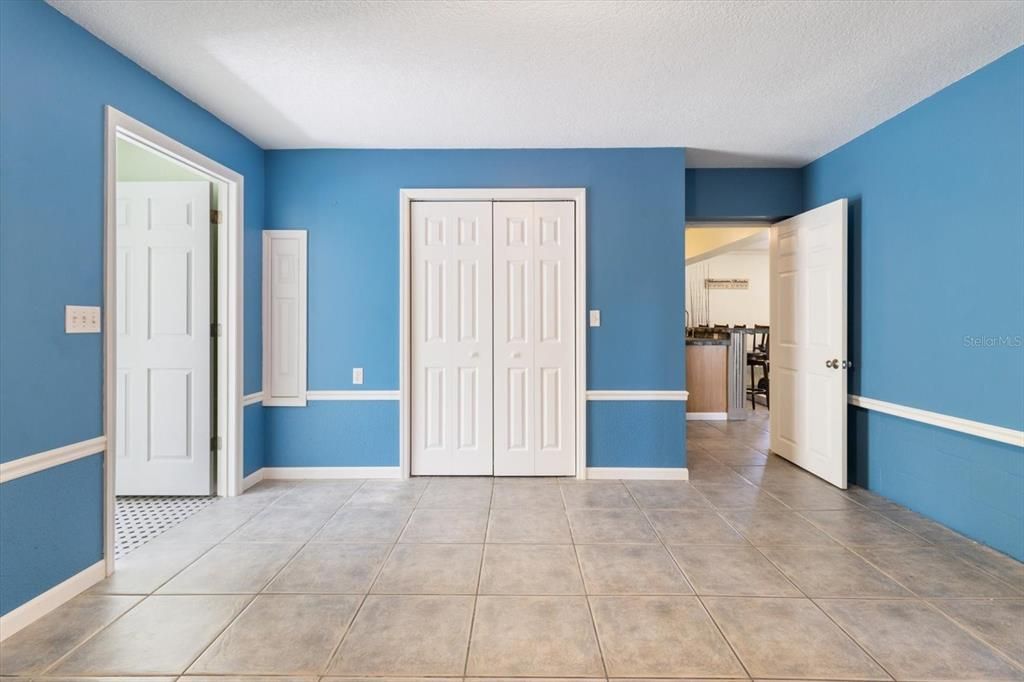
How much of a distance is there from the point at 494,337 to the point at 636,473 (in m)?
1.53

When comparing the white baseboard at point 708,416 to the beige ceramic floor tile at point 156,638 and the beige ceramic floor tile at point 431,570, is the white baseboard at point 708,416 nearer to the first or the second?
the beige ceramic floor tile at point 431,570

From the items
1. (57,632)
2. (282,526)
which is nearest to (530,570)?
(282,526)

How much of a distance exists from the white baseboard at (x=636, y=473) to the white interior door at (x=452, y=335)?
0.82 m

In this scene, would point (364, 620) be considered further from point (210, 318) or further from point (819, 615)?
point (210, 318)

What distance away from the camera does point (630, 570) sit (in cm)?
243

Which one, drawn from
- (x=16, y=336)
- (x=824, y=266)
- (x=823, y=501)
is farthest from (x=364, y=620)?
(x=824, y=266)

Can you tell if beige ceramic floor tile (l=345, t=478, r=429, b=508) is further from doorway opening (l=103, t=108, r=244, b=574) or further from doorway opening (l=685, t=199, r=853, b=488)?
doorway opening (l=685, t=199, r=853, b=488)

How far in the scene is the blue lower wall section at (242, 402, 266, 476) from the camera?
364 cm

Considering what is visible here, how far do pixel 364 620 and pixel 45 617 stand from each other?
51.6 inches

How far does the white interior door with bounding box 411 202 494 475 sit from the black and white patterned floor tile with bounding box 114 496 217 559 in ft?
5.00

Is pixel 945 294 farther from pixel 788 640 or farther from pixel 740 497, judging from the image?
pixel 788 640

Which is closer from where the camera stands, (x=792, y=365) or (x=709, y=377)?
(x=792, y=365)

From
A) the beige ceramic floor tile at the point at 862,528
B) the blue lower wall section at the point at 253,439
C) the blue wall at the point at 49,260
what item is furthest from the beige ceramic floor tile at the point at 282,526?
the beige ceramic floor tile at the point at 862,528

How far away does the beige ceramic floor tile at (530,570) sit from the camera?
2.25 meters
